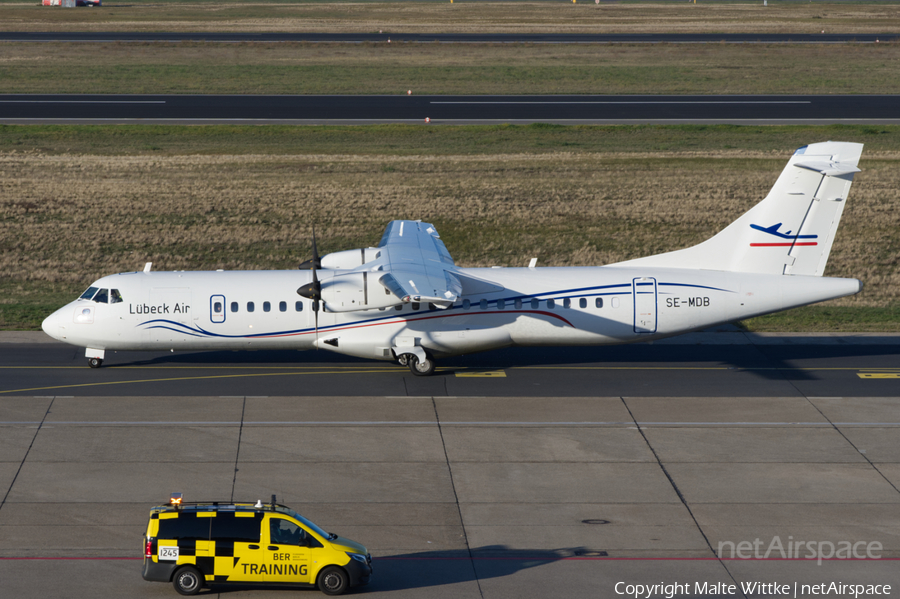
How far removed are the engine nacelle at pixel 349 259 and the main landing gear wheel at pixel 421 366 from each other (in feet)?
10.4

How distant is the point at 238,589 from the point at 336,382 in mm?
12030

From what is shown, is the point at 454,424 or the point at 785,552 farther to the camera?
the point at 454,424

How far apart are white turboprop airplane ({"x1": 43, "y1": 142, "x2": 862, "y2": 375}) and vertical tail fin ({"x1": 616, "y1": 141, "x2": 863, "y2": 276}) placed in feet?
0.09

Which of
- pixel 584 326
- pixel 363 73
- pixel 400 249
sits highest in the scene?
pixel 363 73

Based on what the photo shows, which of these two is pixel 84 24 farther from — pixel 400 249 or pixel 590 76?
pixel 400 249

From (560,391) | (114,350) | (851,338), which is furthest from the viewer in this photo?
(851,338)

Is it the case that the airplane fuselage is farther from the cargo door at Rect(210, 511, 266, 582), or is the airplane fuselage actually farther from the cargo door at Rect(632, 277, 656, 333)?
the cargo door at Rect(210, 511, 266, 582)

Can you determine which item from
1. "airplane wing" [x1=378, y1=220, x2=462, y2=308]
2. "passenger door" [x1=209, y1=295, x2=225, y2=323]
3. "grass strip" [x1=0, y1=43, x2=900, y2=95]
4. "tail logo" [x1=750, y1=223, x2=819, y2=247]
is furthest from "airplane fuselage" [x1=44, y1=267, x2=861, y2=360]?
"grass strip" [x1=0, y1=43, x2=900, y2=95]

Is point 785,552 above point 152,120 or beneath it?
beneath

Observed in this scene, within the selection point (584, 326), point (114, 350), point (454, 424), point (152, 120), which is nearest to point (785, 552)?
point (454, 424)

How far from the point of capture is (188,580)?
15648 mm

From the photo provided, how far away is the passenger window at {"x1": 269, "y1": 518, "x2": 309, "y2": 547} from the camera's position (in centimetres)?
1559

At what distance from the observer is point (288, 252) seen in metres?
→ 41.4

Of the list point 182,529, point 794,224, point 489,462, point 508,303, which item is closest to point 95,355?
point 508,303
